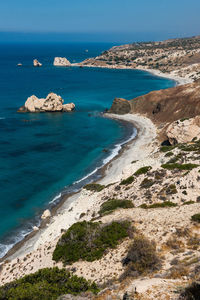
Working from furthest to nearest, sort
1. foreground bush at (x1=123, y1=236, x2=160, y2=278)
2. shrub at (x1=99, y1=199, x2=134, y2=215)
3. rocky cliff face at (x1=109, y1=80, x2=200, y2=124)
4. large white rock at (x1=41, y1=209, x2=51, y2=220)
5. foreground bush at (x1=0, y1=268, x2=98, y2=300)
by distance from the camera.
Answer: rocky cliff face at (x1=109, y1=80, x2=200, y2=124) → large white rock at (x1=41, y1=209, x2=51, y2=220) → shrub at (x1=99, y1=199, x2=134, y2=215) → foreground bush at (x1=123, y1=236, x2=160, y2=278) → foreground bush at (x1=0, y1=268, x2=98, y2=300)

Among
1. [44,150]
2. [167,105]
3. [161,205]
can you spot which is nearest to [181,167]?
[161,205]

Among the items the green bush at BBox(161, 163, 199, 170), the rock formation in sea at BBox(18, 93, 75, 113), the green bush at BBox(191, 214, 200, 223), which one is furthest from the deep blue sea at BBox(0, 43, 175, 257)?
the green bush at BBox(191, 214, 200, 223)

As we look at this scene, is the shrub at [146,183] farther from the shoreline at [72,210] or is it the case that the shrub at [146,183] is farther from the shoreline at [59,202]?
the shoreline at [59,202]

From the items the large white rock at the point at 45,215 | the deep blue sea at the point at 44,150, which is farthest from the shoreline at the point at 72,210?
the deep blue sea at the point at 44,150

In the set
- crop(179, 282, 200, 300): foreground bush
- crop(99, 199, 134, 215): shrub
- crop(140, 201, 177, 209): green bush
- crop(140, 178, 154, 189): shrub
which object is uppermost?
crop(179, 282, 200, 300): foreground bush

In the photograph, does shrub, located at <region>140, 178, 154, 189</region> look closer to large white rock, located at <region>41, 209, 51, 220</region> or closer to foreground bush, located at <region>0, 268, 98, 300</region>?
large white rock, located at <region>41, 209, 51, 220</region>

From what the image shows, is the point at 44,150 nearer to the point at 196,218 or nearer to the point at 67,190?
the point at 67,190

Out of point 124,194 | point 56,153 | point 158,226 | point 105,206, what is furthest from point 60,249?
point 56,153

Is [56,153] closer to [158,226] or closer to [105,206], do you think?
→ [105,206]
